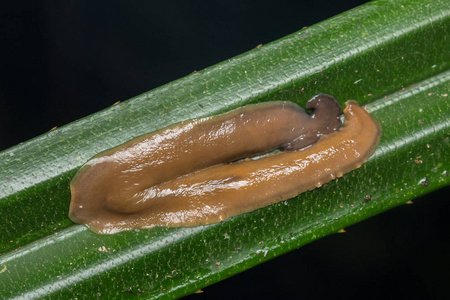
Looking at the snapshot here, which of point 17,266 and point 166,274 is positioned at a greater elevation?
point 166,274

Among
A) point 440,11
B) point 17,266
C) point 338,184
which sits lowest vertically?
point 17,266

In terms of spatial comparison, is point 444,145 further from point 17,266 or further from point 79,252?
point 17,266

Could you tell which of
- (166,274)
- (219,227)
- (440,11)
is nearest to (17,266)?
(166,274)

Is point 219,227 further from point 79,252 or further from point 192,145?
point 79,252
